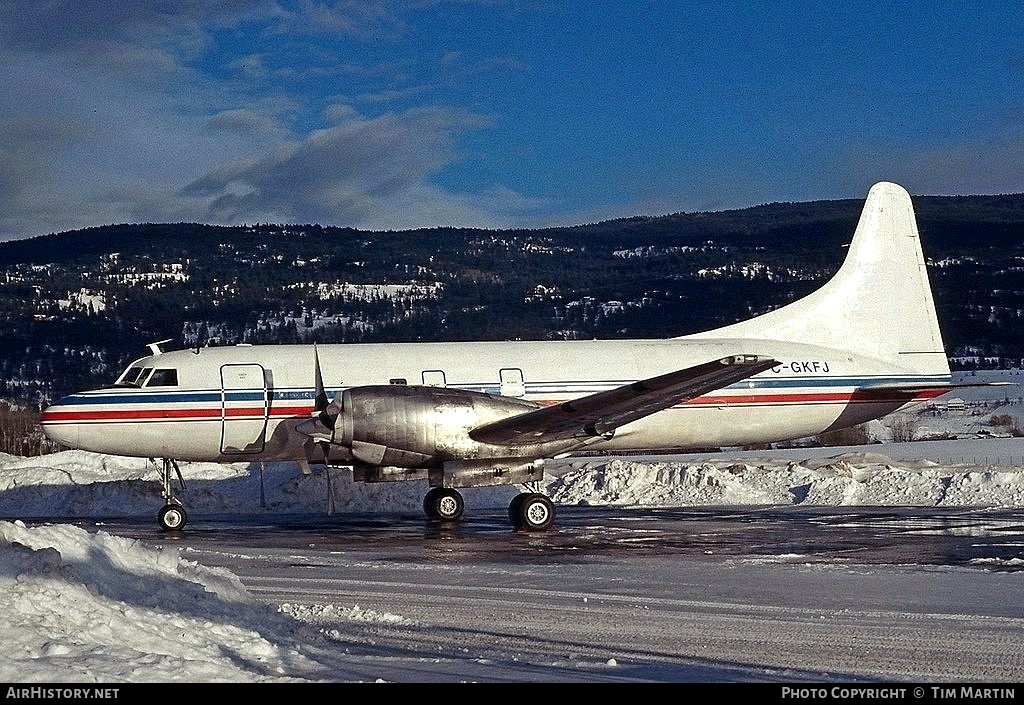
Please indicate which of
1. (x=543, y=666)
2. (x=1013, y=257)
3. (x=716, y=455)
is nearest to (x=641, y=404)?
(x=543, y=666)

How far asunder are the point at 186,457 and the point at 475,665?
13.6 meters

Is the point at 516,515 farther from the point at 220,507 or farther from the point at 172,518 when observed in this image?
the point at 220,507

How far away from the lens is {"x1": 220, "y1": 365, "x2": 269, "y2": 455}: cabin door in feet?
65.9

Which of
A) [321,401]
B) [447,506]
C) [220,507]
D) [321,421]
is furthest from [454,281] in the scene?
[321,421]

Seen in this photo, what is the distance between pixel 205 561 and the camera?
14734mm

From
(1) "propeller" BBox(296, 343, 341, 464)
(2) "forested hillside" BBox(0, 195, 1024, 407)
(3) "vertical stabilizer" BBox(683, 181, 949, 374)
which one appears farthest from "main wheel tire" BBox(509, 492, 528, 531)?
(2) "forested hillside" BBox(0, 195, 1024, 407)

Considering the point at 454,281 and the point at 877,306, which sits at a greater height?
the point at 454,281

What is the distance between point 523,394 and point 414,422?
345 cm

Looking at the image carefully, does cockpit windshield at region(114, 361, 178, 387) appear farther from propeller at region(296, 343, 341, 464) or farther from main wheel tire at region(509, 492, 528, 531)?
main wheel tire at region(509, 492, 528, 531)

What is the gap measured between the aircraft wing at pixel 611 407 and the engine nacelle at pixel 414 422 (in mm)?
287

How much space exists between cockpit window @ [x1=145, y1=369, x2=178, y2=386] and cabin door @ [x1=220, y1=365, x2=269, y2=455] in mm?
938

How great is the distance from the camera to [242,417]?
790 inches

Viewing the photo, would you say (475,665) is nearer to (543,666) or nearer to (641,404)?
(543,666)

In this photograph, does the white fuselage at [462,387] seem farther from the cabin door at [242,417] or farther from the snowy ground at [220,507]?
the snowy ground at [220,507]
